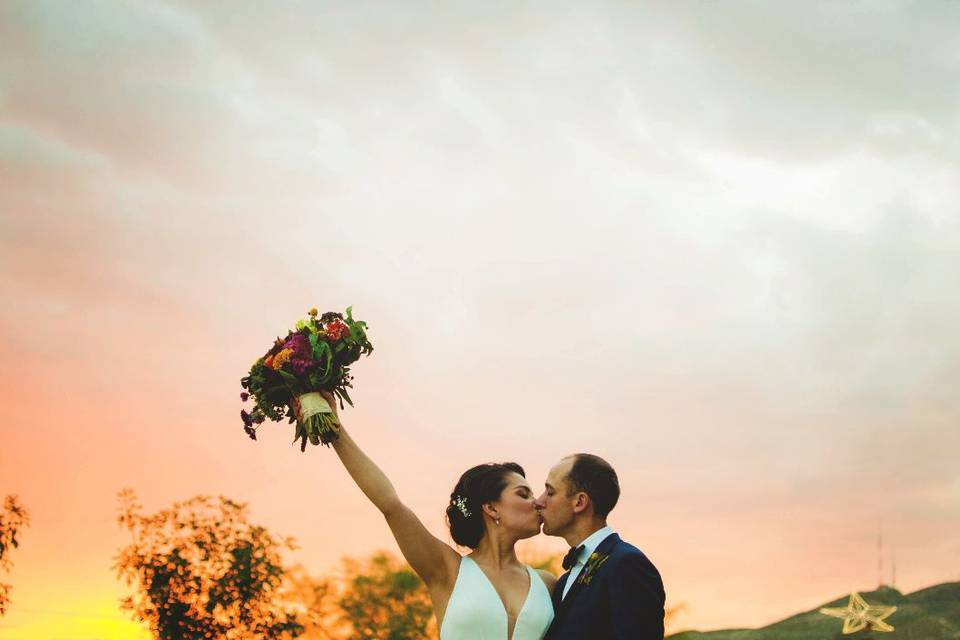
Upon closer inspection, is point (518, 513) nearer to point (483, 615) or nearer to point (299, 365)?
point (483, 615)

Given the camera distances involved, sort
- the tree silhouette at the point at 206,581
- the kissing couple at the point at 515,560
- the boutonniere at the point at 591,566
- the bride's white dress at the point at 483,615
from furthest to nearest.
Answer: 1. the tree silhouette at the point at 206,581
2. the bride's white dress at the point at 483,615
3. the boutonniere at the point at 591,566
4. the kissing couple at the point at 515,560

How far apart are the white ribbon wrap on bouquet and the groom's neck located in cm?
193

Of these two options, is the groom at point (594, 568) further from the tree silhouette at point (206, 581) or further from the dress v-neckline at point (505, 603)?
the tree silhouette at point (206, 581)

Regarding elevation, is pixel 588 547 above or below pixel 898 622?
below

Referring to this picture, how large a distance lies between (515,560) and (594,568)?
4.00ft

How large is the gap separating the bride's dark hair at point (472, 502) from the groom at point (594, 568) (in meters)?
0.57

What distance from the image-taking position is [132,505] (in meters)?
27.1

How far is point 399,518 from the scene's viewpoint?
23.9 feet

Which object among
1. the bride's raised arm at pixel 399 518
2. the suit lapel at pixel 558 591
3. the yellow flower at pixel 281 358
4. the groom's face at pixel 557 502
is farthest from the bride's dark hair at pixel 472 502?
the yellow flower at pixel 281 358

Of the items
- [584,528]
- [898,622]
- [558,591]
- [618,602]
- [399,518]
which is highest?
[898,622]

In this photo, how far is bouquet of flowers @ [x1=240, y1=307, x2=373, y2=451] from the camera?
7480 mm

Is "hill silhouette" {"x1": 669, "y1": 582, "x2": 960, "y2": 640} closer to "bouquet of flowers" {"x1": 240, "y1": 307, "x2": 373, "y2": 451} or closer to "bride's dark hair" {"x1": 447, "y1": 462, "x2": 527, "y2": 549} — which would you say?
"bride's dark hair" {"x1": 447, "y1": 462, "x2": 527, "y2": 549}

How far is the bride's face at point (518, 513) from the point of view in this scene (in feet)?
25.6

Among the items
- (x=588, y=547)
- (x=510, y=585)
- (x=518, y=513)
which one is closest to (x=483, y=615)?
(x=510, y=585)
